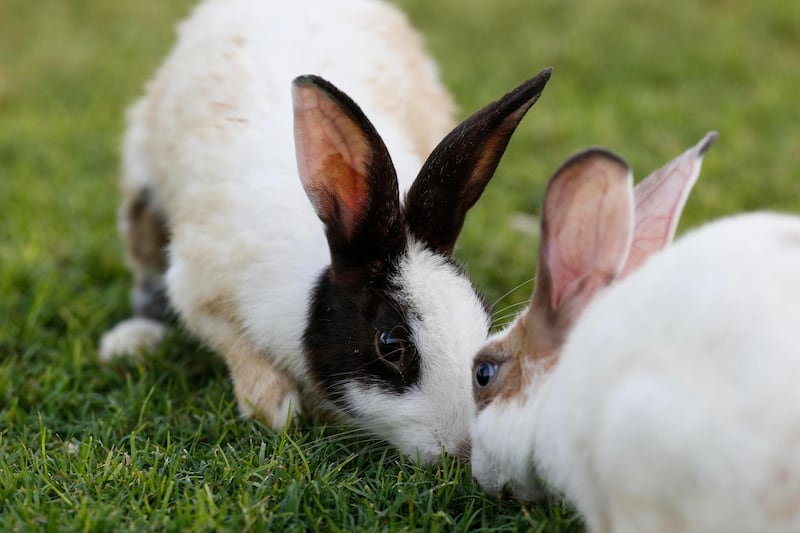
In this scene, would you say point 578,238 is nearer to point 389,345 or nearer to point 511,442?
point 511,442

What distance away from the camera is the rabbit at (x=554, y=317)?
2.35 metres

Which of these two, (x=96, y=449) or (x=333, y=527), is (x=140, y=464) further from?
(x=333, y=527)

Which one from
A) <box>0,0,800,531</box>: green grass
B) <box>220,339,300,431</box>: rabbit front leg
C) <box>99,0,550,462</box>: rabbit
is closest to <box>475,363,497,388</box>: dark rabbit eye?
<box>99,0,550,462</box>: rabbit

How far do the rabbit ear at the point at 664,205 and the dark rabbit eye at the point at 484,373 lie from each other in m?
0.41

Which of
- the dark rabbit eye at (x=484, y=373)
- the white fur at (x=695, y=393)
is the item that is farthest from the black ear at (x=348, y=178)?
the white fur at (x=695, y=393)

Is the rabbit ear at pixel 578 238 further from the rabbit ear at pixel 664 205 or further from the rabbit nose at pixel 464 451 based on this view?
the rabbit nose at pixel 464 451

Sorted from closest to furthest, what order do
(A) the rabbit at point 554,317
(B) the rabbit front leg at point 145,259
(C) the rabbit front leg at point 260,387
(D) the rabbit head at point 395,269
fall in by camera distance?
(A) the rabbit at point 554,317 → (D) the rabbit head at point 395,269 → (C) the rabbit front leg at point 260,387 → (B) the rabbit front leg at point 145,259

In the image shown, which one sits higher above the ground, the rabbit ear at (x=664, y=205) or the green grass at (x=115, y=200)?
the rabbit ear at (x=664, y=205)

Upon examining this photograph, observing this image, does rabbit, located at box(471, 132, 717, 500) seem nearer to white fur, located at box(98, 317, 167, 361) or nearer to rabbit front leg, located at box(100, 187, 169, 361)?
white fur, located at box(98, 317, 167, 361)

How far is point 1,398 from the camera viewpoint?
3.46m

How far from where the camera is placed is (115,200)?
562cm

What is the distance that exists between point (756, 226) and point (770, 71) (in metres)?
5.54

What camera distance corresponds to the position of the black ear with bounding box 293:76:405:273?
290cm

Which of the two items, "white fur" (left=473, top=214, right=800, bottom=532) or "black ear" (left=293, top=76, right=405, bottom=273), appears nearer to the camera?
"white fur" (left=473, top=214, right=800, bottom=532)
